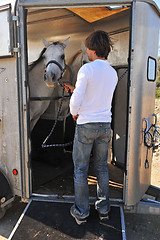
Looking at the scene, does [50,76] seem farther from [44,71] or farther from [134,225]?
[134,225]

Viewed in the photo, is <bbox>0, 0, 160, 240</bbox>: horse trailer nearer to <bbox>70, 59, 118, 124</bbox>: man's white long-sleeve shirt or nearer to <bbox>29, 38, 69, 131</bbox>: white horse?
<bbox>29, 38, 69, 131</bbox>: white horse

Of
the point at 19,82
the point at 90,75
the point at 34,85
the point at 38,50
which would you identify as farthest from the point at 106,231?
the point at 38,50

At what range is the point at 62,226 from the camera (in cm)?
204

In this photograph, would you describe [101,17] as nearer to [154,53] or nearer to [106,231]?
[154,53]

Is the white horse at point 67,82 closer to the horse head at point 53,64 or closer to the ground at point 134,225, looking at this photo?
the horse head at point 53,64

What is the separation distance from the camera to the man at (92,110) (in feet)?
5.58

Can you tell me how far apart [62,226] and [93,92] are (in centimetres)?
137

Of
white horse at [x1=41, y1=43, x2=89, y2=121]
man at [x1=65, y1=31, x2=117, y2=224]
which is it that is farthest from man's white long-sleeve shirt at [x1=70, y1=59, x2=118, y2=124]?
white horse at [x1=41, y1=43, x2=89, y2=121]

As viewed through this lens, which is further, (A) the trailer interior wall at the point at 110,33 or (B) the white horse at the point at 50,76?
(A) the trailer interior wall at the point at 110,33

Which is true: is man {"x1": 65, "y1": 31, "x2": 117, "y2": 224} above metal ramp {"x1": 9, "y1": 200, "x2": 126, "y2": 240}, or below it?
above

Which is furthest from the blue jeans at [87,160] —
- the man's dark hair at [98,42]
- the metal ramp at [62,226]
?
the man's dark hair at [98,42]

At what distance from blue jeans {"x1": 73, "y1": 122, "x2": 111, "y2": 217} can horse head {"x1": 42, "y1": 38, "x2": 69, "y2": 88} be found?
1.14 metres

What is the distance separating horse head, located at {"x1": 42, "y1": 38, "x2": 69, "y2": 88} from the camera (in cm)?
276

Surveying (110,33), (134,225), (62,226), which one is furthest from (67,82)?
(134,225)
